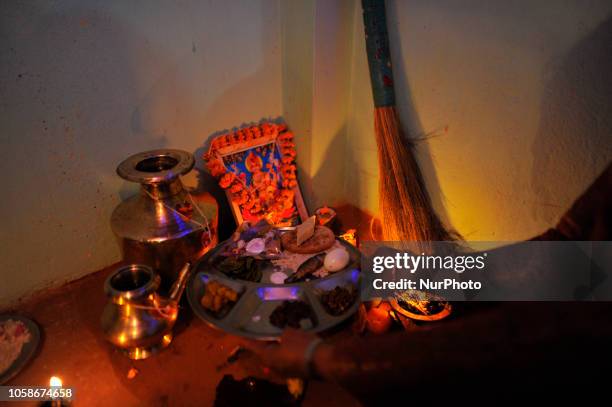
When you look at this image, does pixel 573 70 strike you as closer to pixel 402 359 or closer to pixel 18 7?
pixel 402 359

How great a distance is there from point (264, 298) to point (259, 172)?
1.26 meters

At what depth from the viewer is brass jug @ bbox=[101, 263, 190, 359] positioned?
2.41 m

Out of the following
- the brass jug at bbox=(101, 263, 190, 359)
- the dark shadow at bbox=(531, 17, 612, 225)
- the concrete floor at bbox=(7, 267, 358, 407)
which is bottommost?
the concrete floor at bbox=(7, 267, 358, 407)

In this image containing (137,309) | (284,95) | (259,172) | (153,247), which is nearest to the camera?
(137,309)

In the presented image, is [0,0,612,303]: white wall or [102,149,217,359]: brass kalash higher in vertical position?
[0,0,612,303]: white wall

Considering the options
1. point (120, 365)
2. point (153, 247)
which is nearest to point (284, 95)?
point (153, 247)

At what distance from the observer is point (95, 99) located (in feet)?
9.21

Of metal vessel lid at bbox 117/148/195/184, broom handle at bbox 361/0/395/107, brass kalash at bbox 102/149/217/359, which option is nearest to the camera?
brass kalash at bbox 102/149/217/359

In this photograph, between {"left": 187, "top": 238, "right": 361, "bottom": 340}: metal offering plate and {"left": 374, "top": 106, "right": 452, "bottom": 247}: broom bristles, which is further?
{"left": 374, "top": 106, "right": 452, "bottom": 247}: broom bristles

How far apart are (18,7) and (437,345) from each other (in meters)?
2.75

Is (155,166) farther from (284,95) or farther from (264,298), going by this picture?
(284,95)

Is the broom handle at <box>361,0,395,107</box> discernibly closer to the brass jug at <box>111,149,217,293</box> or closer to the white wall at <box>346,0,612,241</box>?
the white wall at <box>346,0,612,241</box>

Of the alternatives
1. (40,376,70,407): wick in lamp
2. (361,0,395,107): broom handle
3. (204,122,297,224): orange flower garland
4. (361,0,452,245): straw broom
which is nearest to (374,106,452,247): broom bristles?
(361,0,452,245): straw broom

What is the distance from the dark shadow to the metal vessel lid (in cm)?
216
